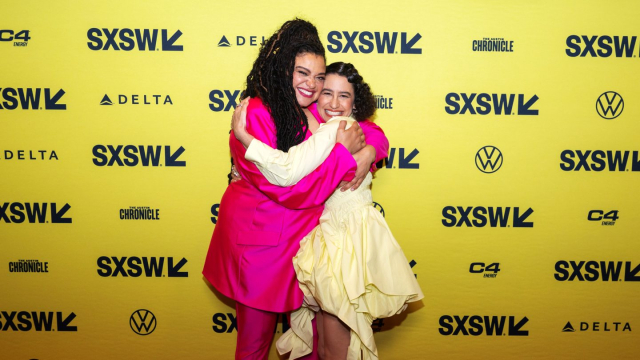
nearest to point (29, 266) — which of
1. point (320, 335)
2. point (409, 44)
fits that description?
point (320, 335)

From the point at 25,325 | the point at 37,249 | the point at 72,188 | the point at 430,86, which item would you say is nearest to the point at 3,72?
the point at 72,188

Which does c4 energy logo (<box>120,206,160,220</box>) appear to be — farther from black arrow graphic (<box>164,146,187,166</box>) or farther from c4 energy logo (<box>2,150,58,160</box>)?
c4 energy logo (<box>2,150,58,160</box>)

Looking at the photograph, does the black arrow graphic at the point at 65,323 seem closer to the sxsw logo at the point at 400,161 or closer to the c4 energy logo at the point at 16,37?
the c4 energy logo at the point at 16,37

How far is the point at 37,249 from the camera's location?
255 centimetres

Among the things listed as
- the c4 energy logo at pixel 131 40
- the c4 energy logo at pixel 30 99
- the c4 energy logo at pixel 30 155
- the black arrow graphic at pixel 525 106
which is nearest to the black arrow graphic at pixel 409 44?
the black arrow graphic at pixel 525 106

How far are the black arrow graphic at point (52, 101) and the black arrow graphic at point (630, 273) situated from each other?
11.3ft

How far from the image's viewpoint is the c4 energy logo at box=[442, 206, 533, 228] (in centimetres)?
255

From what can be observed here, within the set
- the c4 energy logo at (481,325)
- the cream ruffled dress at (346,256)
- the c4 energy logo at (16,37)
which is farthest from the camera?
the c4 energy logo at (481,325)

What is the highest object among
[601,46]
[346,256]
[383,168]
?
[601,46]

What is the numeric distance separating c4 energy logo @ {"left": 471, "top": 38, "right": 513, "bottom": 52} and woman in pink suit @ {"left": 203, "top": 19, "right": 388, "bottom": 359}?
98 centimetres

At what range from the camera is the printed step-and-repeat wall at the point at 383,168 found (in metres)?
2.41

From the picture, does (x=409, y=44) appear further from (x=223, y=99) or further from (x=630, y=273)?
(x=630, y=273)

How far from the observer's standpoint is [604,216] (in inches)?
100

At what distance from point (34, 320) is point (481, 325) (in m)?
2.72
